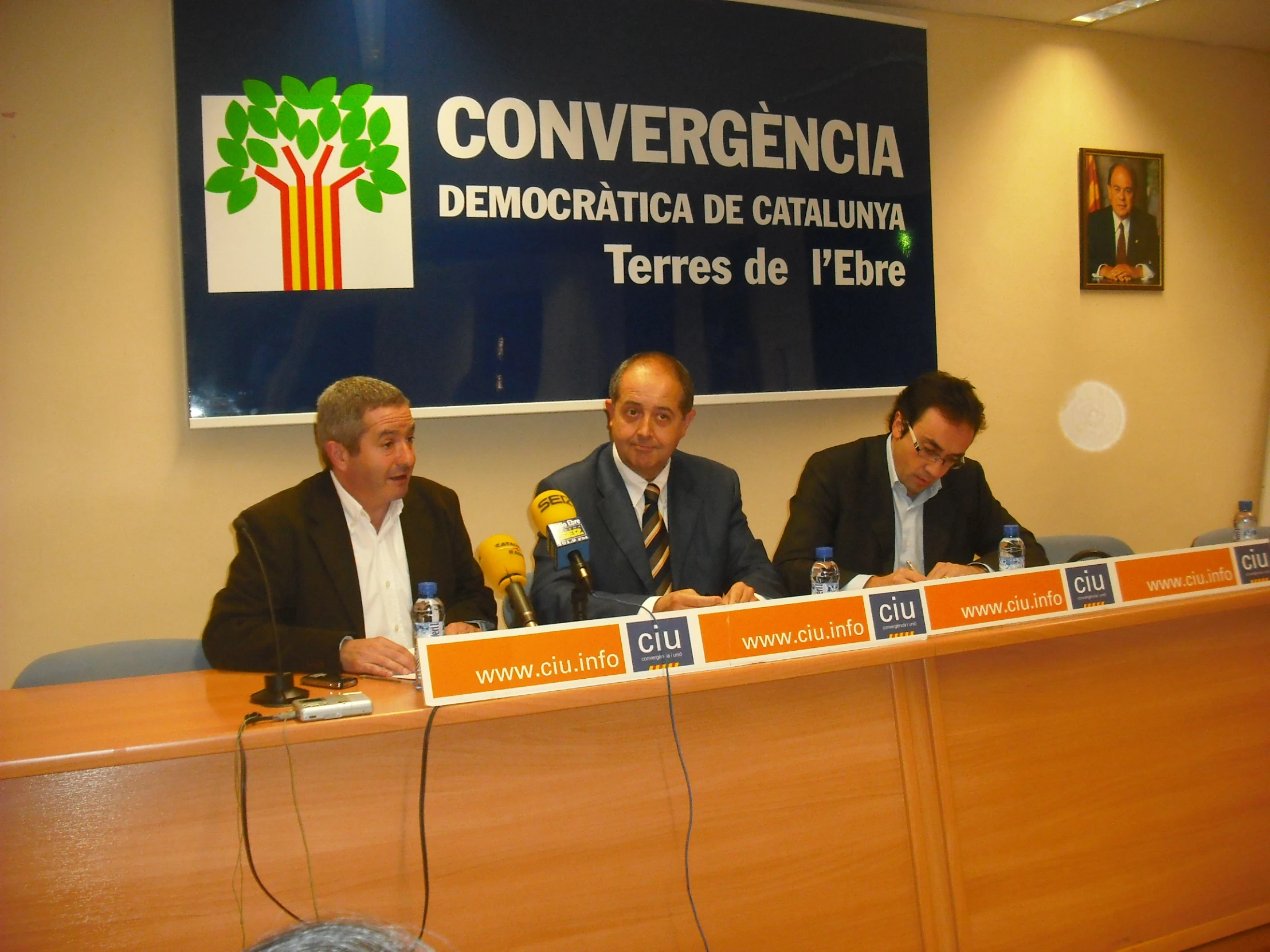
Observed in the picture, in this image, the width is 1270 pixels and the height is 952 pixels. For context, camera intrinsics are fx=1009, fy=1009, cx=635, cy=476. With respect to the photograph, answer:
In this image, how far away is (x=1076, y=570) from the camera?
2.25 metres

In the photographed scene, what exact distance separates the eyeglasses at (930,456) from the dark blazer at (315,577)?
1.29m

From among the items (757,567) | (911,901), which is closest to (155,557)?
(757,567)

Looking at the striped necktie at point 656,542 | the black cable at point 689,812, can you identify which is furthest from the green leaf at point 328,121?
the black cable at point 689,812

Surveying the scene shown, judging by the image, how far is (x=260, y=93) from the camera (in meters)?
3.12

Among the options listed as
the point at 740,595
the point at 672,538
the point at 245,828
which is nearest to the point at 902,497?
the point at 672,538

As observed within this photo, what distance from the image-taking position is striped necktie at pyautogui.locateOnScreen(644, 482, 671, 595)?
2660 mm

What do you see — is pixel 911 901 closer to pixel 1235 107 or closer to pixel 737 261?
pixel 737 261

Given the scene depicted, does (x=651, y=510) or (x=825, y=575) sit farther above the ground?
(x=651, y=510)

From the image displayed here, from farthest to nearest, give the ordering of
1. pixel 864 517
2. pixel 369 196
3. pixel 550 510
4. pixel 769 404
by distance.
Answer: pixel 769 404 < pixel 369 196 < pixel 864 517 < pixel 550 510

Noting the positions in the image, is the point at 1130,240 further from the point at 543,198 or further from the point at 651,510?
the point at 651,510

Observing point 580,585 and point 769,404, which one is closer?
point 580,585

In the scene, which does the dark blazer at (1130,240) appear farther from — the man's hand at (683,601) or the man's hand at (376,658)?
the man's hand at (376,658)

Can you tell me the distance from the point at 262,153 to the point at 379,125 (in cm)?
37

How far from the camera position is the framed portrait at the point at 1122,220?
4504 millimetres
